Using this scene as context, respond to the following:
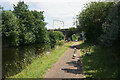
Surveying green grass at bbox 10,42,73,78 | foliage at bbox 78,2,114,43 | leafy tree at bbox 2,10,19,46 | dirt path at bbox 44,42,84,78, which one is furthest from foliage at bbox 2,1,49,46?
foliage at bbox 78,2,114,43

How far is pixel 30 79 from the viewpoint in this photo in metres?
8.23

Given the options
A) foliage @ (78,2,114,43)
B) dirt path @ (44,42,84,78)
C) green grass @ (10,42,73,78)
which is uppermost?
foliage @ (78,2,114,43)

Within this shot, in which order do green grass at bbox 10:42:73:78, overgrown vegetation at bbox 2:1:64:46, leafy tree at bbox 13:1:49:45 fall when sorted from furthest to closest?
leafy tree at bbox 13:1:49:45, overgrown vegetation at bbox 2:1:64:46, green grass at bbox 10:42:73:78

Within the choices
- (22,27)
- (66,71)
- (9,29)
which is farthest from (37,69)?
(22,27)

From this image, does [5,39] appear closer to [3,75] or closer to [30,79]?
[3,75]

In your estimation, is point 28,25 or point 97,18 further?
point 28,25

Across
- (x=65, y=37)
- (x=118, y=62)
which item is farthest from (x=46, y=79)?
(x=65, y=37)

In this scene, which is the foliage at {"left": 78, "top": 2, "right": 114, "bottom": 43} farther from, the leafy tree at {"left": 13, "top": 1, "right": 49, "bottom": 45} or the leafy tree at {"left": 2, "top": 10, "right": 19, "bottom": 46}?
the leafy tree at {"left": 13, "top": 1, "right": 49, "bottom": 45}

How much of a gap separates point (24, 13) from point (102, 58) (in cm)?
4289

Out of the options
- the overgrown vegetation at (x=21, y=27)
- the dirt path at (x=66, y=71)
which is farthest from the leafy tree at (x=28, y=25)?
the dirt path at (x=66, y=71)

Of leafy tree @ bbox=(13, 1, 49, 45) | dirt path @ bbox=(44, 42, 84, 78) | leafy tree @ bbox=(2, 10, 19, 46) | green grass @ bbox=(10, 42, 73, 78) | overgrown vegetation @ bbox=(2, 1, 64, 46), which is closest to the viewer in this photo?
dirt path @ bbox=(44, 42, 84, 78)

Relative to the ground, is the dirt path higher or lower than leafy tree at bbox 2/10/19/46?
lower

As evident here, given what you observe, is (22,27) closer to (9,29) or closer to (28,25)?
(28,25)

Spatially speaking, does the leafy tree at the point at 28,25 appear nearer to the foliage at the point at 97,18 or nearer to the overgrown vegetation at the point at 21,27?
the overgrown vegetation at the point at 21,27
